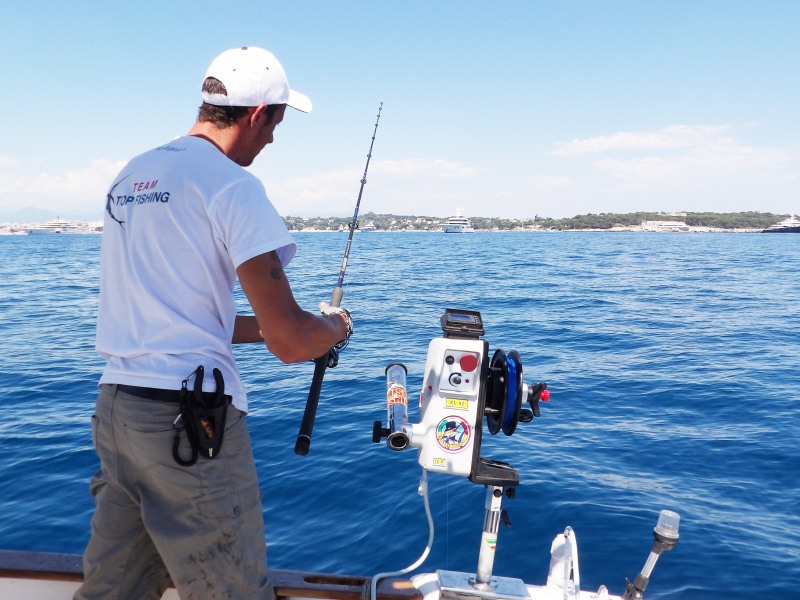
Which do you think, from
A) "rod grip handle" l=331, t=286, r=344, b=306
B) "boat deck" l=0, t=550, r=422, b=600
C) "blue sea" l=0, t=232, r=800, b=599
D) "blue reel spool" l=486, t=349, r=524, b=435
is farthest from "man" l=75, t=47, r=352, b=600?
"blue sea" l=0, t=232, r=800, b=599

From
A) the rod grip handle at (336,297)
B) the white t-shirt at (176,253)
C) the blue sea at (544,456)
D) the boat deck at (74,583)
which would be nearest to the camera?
the white t-shirt at (176,253)

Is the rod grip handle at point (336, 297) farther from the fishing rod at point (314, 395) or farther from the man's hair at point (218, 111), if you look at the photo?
the man's hair at point (218, 111)

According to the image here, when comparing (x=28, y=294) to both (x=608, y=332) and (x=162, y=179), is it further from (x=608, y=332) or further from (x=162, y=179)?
(x=162, y=179)

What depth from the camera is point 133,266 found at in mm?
1556

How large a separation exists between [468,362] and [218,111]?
3.41 ft

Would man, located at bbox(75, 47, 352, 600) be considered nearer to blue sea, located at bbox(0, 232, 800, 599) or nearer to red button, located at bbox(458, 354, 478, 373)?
red button, located at bbox(458, 354, 478, 373)

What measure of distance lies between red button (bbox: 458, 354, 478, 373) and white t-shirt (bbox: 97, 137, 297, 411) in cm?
66

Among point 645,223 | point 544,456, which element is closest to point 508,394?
point 544,456

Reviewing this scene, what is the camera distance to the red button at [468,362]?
196cm

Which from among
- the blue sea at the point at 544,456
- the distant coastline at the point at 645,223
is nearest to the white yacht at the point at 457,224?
the distant coastline at the point at 645,223

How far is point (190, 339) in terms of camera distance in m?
1.56

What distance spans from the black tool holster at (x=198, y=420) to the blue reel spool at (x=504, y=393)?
91cm

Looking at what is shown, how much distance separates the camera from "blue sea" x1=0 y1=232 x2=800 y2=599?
384 cm

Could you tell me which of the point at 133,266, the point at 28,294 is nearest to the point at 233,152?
the point at 133,266
